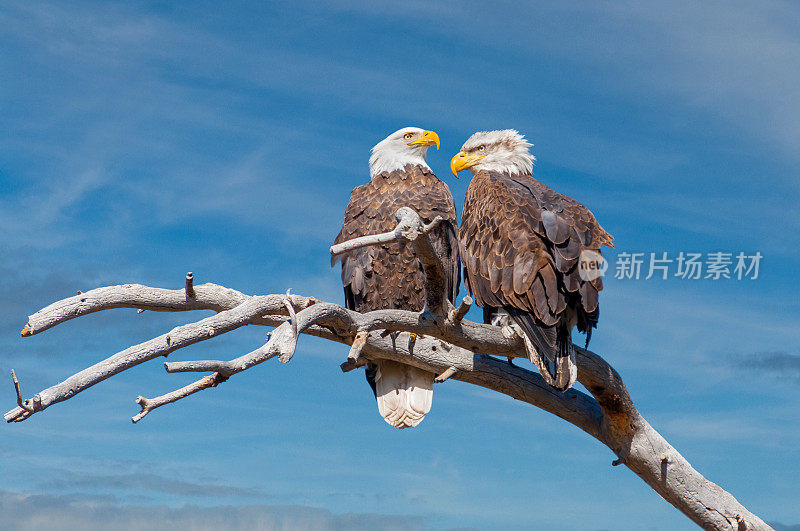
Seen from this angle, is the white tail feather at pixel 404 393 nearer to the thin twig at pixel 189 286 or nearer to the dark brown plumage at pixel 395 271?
the dark brown plumage at pixel 395 271

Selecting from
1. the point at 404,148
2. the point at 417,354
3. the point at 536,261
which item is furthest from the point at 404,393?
the point at 404,148

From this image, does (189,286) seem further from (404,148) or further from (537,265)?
(404,148)

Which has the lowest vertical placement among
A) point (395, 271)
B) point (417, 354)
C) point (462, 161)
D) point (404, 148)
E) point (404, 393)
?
point (404, 393)

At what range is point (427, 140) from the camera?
8359mm

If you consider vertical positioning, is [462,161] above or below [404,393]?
above

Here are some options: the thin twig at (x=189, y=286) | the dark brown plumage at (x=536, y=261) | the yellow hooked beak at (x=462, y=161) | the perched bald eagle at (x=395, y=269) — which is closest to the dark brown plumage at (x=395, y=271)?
the perched bald eagle at (x=395, y=269)

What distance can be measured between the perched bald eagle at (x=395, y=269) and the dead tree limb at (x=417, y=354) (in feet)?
2.15

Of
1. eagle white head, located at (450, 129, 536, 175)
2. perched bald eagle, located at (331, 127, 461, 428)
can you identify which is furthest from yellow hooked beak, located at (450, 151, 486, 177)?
perched bald eagle, located at (331, 127, 461, 428)

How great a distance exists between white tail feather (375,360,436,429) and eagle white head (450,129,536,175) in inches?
83.1

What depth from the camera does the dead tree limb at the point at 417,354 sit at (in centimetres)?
425

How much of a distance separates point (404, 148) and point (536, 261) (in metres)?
2.91

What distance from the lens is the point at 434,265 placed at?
5.34m

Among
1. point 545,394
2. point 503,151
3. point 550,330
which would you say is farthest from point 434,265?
point 503,151

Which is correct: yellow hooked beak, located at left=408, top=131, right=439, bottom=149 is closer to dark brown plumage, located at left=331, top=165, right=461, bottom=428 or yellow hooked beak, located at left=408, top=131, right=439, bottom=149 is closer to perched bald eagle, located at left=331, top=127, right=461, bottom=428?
perched bald eagle, located at left=331, top=127, right=461, bottom=428
